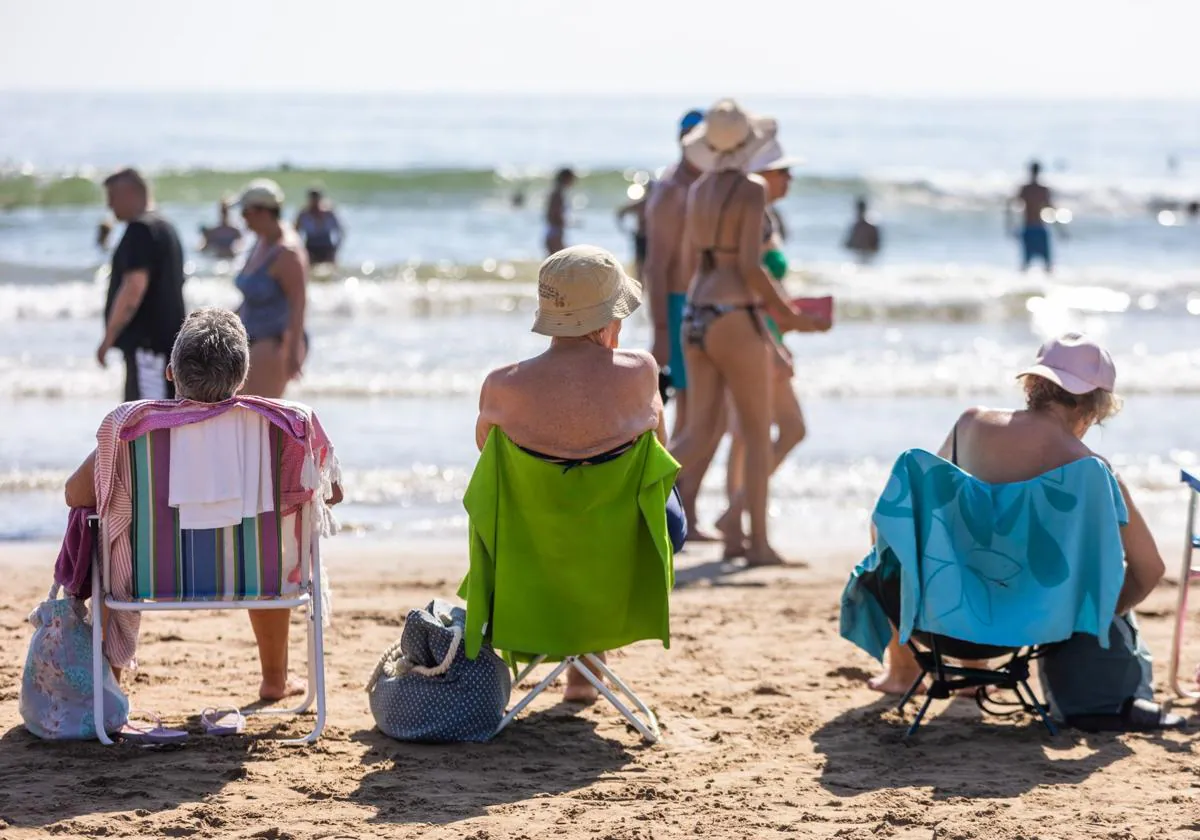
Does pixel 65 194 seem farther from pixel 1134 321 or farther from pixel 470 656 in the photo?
pixel 470 656

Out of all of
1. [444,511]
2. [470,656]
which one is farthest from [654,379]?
[444,511]

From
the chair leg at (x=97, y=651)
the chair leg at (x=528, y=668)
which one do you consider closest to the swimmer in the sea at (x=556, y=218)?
the chair leg at (x=528, y=668)

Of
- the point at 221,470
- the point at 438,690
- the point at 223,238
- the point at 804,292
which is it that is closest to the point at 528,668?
the point at 438,690

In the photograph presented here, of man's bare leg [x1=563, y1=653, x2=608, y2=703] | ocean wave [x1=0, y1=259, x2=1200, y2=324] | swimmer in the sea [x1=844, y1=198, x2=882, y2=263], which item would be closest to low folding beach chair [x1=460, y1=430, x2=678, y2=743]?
man's bare leg [x1=563, y1=653, x2=608, y2=703]

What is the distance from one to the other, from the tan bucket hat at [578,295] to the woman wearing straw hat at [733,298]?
215cm

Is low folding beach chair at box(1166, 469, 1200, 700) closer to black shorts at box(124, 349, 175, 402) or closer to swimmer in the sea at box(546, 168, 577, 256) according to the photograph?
black shorts at box(124, 349, 175, 402)

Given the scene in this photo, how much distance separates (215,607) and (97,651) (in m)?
0.30

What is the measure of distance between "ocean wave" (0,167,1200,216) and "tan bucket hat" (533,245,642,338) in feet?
79.9

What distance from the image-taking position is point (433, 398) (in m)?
10.9

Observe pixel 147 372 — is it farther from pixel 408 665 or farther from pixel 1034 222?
pixel 1034 222

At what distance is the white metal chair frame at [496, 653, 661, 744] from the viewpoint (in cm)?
415

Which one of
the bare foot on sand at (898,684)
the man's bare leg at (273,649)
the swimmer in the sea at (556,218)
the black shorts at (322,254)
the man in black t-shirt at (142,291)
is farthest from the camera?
the black shorts at (322,254)

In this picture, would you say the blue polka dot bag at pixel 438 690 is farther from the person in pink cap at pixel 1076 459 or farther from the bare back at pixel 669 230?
the bare back at pixel 669 230

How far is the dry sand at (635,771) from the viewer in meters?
3.57
